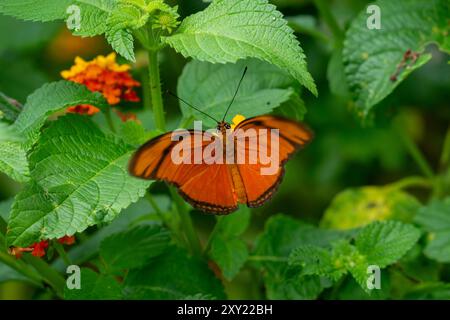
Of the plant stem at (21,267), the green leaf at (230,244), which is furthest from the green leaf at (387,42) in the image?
the plant stem at (21,267)

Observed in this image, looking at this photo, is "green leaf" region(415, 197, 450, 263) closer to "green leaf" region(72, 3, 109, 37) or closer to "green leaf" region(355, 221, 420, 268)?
"green leaf" region(355, 221, 420, 268)

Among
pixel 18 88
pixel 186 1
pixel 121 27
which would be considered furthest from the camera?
pixel 186 1

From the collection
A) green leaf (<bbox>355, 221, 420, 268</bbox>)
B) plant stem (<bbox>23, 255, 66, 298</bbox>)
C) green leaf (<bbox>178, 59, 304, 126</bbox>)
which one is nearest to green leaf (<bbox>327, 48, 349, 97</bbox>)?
green leaf (<bbox>178, 59, 304, 126</bbox>)

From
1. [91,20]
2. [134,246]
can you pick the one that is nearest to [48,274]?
[134,246]

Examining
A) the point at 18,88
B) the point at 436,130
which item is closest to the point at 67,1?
the point at 18,88

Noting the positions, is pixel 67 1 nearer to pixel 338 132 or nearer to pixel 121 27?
pixel 121 27
